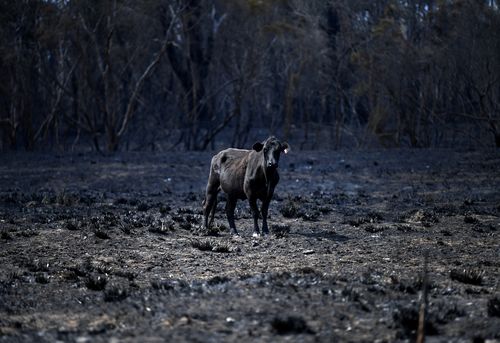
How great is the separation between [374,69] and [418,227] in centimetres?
2489

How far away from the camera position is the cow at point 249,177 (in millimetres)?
13539

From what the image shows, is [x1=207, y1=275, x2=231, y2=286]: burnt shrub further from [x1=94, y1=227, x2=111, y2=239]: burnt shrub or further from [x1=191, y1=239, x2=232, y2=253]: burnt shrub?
[x1=94, y1=227, x2=111, y2=239]: burnt shrub

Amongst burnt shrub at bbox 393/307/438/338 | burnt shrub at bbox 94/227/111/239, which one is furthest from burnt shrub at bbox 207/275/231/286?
burnt shrub at bbox 94/227/111/239

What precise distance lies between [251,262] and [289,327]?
4566 millimetres

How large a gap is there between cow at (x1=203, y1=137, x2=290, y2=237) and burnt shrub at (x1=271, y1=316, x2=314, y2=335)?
20.6 feet

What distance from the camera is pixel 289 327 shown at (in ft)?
22.9

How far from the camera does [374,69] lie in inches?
1528

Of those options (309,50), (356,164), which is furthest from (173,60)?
(356,164)

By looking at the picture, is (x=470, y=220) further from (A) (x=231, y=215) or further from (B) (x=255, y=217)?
(A) (x=231, y=215)

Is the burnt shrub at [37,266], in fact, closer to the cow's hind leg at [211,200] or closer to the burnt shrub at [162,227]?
the burnt shrub at [162,227]

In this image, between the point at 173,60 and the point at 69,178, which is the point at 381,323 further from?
the point at 173,60

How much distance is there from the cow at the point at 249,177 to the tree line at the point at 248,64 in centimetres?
1869

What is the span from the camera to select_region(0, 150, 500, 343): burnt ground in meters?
7.34

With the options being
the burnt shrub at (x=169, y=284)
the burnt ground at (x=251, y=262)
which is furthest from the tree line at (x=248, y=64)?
the burnt shrub at (x=169, y=284)
